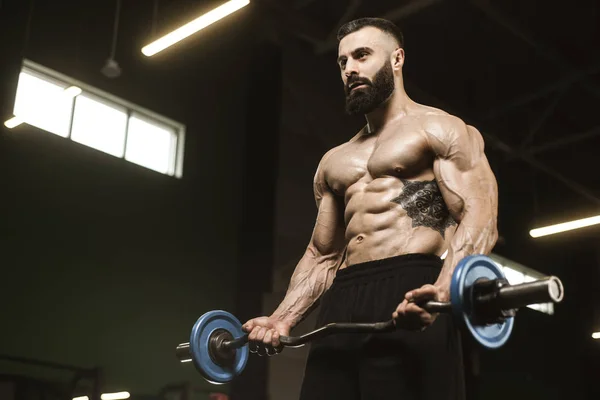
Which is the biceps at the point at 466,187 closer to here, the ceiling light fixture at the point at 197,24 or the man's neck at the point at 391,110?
the man's neck at the point at 391,110

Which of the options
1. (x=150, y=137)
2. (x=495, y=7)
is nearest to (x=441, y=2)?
(x=495, y=7)

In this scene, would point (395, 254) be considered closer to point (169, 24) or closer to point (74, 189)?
point (74, 189)

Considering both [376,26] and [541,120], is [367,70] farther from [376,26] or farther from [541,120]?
[541,120]

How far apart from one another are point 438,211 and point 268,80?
4.85 m

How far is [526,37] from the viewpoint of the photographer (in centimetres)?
664

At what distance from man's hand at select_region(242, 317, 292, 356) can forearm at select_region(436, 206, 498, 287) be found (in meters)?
0.56

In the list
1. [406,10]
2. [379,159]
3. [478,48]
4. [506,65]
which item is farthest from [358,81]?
[506,65]

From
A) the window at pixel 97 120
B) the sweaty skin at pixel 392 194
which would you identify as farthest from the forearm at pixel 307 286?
the window at pixel 97 120

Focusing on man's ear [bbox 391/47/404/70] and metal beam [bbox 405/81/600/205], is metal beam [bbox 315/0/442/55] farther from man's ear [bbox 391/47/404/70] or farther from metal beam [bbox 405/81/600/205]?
man's ear [bbox 391/47/404/70]

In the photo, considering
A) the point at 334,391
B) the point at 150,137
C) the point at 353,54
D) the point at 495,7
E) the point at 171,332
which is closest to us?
the point at 334,391

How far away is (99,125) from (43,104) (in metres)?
0.44

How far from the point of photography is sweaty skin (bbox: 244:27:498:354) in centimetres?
194

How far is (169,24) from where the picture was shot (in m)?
6.22

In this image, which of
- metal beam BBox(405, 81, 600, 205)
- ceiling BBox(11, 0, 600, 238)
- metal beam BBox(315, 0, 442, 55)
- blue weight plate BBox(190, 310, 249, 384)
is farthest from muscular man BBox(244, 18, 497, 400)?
metal beam BBox(405, 81, 600, 205)
